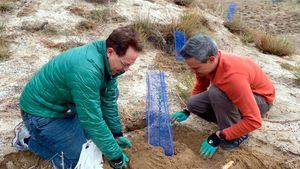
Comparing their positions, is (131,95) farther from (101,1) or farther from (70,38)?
(101,1)

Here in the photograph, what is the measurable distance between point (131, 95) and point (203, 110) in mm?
764

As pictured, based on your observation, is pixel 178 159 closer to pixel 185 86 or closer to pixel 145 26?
pixel 185 86

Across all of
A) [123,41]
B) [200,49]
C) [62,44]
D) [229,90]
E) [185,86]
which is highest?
[123,41]

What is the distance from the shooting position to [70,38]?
15.6ft

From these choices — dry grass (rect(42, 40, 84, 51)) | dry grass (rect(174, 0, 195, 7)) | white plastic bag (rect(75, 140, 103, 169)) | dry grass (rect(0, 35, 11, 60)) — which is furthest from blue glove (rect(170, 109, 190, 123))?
dry grass (rect(174, 0, 195, 7))

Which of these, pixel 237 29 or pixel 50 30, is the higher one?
pixel 50 30

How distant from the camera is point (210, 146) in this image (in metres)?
3.04

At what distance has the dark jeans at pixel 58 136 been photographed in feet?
8.57

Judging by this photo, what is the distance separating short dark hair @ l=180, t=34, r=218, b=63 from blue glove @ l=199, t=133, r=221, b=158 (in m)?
0.66

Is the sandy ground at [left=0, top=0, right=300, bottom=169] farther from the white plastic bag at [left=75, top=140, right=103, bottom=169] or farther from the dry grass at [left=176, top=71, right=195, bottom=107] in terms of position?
the white plastic bag at [left=75, top=140, right=103, bottom=169]

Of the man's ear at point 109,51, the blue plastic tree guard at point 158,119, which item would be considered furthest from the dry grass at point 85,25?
the man's ear at point 109,51

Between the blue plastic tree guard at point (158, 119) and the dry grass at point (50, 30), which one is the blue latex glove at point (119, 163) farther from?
the dry grass at point (50, 30)

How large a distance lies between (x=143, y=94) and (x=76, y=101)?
1.57m

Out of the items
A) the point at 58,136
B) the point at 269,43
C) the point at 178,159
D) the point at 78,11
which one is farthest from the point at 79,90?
the point at 269,43
